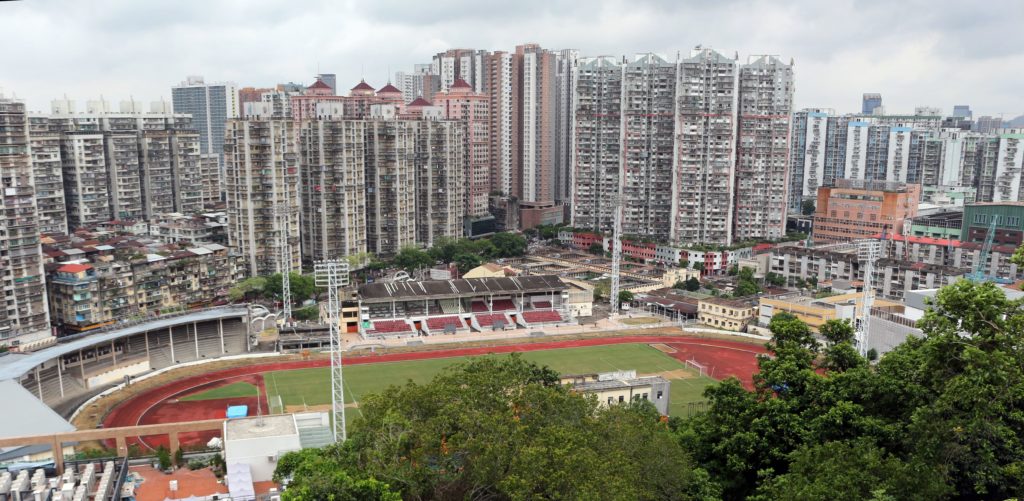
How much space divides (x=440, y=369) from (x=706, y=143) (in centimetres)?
3438

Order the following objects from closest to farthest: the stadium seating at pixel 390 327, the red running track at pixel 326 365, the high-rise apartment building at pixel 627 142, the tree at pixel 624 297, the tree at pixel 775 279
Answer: the red running track at pixel 326 365, the stadium seating at pixel 390 327, the tree at pixel 624 297, the tree at pixel 775 279, the high-rise apartment building at pixel 627 142

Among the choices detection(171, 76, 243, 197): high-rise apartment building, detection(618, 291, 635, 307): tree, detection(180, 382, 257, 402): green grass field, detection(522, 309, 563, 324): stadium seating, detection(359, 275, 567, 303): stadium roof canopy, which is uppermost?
detection(171, 76, 243, 197): high-rise apartment building

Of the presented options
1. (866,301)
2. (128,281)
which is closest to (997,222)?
(866,301)

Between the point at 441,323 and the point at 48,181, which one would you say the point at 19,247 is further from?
the point at 441,323

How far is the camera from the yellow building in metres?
42.6

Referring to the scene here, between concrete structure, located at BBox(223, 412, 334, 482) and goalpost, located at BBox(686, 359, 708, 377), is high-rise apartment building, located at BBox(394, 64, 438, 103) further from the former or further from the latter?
concrete structure, located at BBox(223, 412, 334, 482)

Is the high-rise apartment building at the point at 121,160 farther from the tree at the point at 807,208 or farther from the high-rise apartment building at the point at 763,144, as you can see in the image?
the tree at the point at 807,208

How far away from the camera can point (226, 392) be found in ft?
119

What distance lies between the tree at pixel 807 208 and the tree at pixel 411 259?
43.2 metres

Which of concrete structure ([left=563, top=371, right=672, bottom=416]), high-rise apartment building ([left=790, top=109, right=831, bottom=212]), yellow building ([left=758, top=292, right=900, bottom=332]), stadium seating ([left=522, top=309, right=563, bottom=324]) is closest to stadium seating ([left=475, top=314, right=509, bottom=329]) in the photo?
stadium seating ([left=522, top=309, right=563, bottom=324])

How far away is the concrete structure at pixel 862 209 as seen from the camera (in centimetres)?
6625

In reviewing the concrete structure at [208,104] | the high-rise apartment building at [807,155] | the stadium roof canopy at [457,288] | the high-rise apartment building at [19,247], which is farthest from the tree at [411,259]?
the concrete structure at [208,104]

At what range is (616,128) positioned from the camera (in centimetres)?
7106

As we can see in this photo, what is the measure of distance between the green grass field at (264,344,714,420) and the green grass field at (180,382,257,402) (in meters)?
0.83
